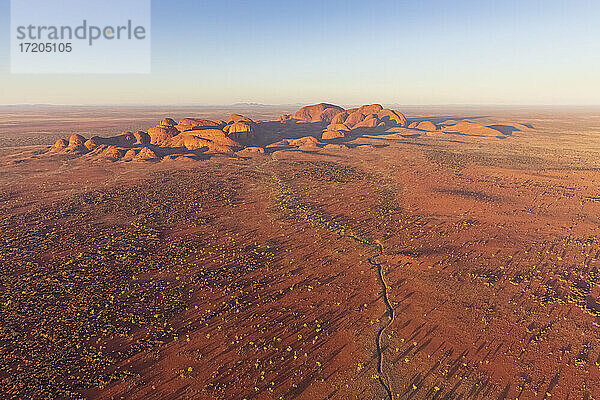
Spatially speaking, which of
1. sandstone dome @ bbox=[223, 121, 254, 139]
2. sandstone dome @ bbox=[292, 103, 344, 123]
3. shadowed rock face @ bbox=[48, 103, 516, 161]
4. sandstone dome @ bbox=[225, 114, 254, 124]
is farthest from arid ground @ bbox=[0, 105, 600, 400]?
sandstone dome @ bbox=[292, 103, 344, 123]

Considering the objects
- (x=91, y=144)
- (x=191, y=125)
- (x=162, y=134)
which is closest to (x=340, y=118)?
(x=191, y=125)

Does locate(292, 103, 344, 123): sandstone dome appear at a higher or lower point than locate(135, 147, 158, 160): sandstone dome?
higher

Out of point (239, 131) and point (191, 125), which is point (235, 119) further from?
point (239, 131)

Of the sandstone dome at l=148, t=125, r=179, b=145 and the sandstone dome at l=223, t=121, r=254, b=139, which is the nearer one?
the sandstone dome at l=148, t=125, r=179, b=145

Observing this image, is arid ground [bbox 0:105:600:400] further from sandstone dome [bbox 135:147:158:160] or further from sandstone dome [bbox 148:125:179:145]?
sandstone dome [bbox 148:125:179:145]

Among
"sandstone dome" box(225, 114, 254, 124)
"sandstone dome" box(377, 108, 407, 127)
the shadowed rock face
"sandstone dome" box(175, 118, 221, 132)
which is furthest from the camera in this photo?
"sandstone dome" box(377, 108, 407, 127)

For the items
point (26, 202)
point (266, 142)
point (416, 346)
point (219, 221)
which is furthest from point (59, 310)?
point (266, 142)

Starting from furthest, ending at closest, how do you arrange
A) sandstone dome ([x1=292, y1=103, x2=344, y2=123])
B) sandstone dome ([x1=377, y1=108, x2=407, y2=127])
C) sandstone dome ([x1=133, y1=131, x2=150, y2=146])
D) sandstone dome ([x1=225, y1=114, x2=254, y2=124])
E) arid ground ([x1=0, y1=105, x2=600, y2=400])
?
sandstone dome ([x1=292, y1=103, x2=344, y2=123]), sandstone dome ([x1=377, y1=108, x2=407, y2=127]), sandstone dome ([x1=225, y1=114, x2=254, y2=124]), sandstone dome ([x1=133, y1=131, x2=150, y2=146]), arid ground ([x1=0, y1=105, x2=600, y2=400])

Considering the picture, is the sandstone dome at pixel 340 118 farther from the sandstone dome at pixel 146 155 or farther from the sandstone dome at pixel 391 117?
the sandstone dome at pixel 146 155
